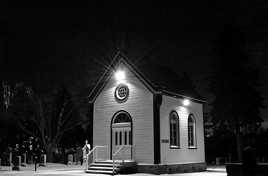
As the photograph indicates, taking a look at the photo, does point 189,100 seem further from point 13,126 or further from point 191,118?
point 13,126

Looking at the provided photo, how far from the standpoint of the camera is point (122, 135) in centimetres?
2388

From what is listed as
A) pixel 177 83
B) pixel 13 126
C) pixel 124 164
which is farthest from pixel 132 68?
pixel 13 126

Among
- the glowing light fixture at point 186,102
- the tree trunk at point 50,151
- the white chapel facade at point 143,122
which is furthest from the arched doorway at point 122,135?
the tree trunk at point 50,151

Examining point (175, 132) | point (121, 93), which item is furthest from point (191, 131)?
point (121, 93)

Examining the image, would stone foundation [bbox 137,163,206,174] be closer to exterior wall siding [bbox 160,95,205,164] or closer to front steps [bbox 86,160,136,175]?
exterior wall siding [bbox 160,95,205,164]

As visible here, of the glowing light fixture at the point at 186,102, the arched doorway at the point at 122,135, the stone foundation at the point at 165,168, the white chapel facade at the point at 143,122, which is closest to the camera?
the stone foundation at the point at 165,168

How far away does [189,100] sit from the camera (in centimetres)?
2620

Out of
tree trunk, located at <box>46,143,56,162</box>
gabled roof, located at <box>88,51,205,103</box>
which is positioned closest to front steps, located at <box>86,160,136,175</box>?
gabled roof, located at <box>88,51,205,103</box>

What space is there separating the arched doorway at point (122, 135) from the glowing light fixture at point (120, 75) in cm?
223

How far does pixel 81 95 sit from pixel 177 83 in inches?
635

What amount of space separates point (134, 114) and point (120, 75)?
2885mm

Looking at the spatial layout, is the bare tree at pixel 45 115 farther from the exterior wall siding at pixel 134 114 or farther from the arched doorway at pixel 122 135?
the arched doorway at pixel 122 135

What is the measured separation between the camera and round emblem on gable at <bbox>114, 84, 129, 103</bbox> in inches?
953

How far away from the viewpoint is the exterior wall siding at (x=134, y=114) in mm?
22734
